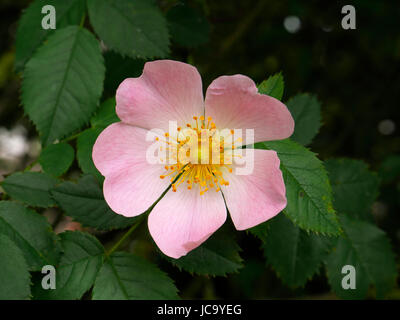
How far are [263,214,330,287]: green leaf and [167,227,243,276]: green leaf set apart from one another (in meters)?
0.24

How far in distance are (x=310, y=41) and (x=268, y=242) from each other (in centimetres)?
151

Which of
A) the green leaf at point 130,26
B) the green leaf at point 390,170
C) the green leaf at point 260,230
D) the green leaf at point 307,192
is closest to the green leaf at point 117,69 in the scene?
the green leaf at point 130,26

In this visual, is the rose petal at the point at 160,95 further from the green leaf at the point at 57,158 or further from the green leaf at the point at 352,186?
the green leaf at the point at 352,186

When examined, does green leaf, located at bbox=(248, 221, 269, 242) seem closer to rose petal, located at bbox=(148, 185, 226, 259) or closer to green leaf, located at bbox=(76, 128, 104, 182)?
rose petal, located at bbox=(148, 185, 226, 259)

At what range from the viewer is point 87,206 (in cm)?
131

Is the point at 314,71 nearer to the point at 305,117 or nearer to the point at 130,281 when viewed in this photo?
the point at 305,117

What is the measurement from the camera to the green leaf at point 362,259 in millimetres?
1546

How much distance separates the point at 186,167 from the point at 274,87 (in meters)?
0.36

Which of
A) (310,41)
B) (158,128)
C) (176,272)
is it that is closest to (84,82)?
(158,128)

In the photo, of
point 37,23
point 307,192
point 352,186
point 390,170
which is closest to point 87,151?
point 37,23

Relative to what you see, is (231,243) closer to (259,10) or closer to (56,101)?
(56,101)

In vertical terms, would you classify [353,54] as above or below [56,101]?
above
